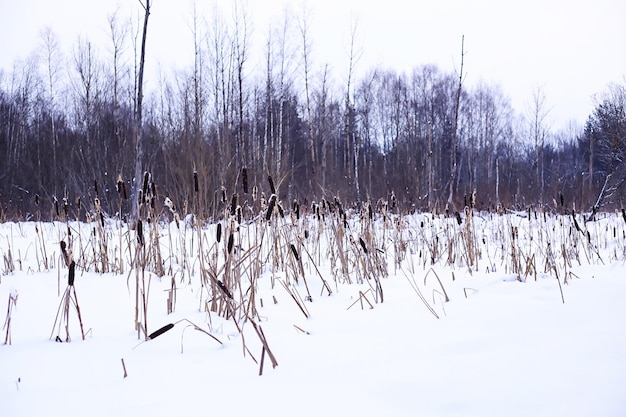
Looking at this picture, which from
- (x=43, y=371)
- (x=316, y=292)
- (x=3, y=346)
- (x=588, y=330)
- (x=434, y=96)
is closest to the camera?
(x=43, y=371)

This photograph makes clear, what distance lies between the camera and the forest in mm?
8773

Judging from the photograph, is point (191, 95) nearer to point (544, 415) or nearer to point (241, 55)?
point (241, 55)

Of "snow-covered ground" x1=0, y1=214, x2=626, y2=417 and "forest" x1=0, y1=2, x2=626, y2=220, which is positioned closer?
"snow-covered ground" x1=0, y1=214, x2=626, y2=417

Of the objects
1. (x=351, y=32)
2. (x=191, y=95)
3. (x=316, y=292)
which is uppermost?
(x=351, y=32)

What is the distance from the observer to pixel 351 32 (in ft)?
49.5

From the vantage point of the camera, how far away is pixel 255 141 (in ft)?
46.1

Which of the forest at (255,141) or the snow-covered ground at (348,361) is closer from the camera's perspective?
the snow-covered ground at (348,361)

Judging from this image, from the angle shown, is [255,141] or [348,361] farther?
[255,141]

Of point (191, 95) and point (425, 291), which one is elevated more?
point (191, 95)

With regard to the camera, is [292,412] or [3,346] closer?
[292,412]

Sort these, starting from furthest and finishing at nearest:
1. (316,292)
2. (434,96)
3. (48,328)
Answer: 1. (434,96)
2. (316,292)
3. (48,328)

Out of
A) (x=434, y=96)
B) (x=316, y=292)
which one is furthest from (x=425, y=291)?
(x=434, y=96)

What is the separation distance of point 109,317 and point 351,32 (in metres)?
15.7

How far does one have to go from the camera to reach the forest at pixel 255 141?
345 inches
